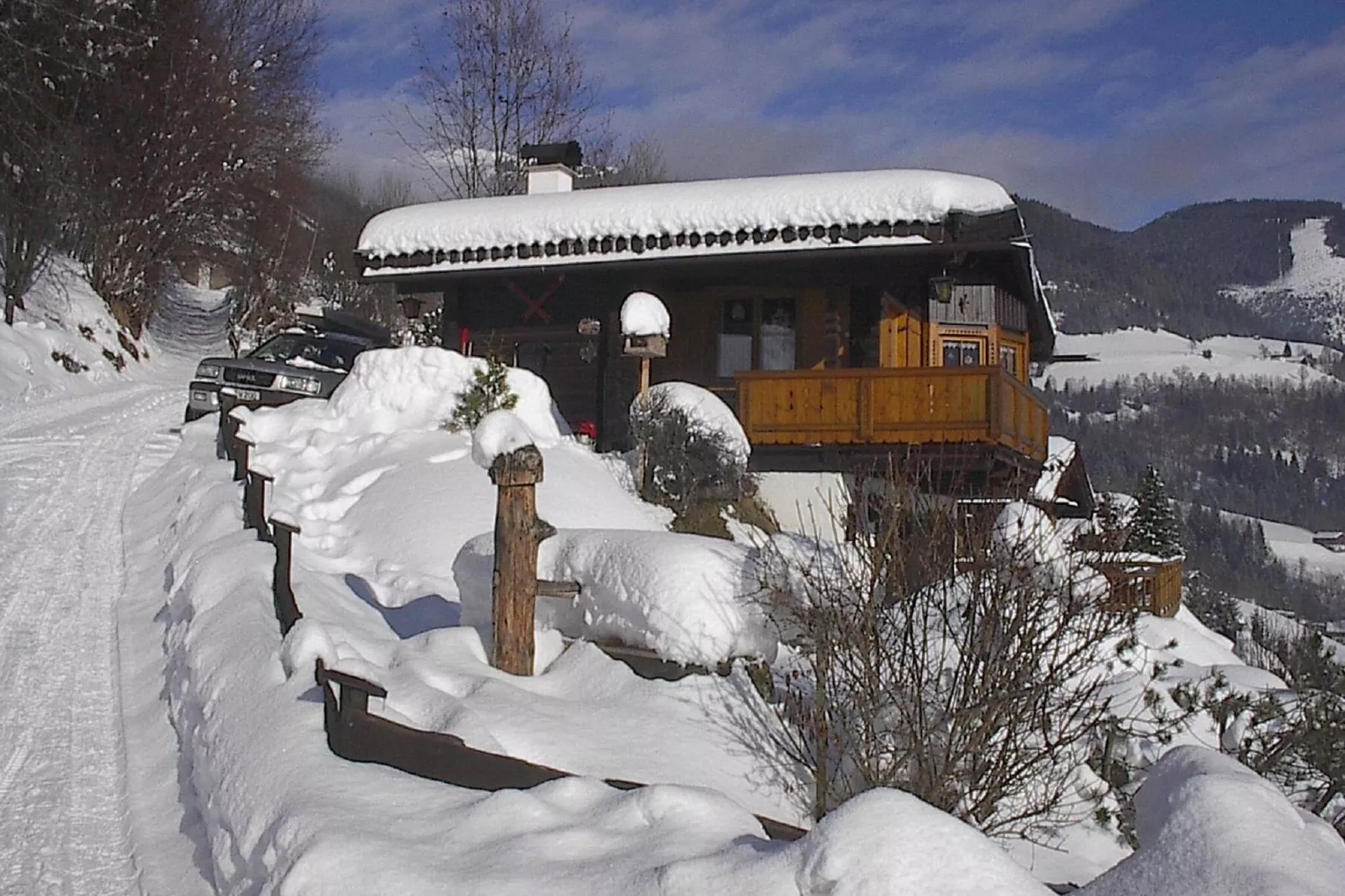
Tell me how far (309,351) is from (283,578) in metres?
11.0

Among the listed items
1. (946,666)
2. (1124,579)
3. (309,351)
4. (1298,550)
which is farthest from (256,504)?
(1298,550)

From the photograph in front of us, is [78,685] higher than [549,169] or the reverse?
the reverse

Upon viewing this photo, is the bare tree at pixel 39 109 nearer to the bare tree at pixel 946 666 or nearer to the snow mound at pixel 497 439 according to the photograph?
the snow mound at pixel 497 439

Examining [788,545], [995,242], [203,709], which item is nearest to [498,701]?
[203,709]

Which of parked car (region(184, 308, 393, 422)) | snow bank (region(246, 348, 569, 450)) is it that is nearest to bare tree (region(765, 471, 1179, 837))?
snow bank (region(246, 348, 569, 450))

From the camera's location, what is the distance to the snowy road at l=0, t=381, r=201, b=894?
17.6 feet

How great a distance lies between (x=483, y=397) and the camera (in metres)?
15.0

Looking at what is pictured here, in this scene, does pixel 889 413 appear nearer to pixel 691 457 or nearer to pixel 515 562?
pixel 691 457

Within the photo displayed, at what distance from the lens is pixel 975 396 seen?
15.5 metres

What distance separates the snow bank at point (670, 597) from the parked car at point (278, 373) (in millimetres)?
8135

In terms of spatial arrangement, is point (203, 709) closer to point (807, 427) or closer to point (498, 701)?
point (498, 701)

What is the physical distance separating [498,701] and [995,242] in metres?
11.4

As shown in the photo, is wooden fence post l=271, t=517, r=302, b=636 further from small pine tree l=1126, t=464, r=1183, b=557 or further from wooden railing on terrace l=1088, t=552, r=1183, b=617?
small pine tree l=1126, t=464, r=1183, b=557

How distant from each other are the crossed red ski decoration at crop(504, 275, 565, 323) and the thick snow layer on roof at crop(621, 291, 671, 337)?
3.24 meters
